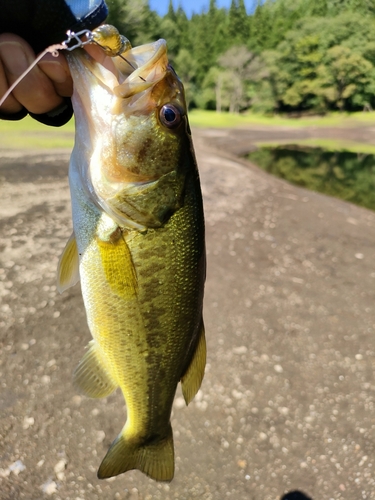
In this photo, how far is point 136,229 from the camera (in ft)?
5.37

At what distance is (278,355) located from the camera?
181 inches

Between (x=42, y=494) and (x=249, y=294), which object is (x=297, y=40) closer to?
(x=249, y=294)

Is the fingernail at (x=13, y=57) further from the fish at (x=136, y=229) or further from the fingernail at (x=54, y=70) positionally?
the fish at (x=136, y=229)

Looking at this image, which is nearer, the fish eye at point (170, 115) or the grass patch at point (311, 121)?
the fish eye at point (170, 115)

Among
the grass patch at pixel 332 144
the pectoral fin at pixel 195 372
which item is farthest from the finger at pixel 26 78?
the grass patch at pixel 332 144

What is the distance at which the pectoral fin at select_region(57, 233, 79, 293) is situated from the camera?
179cm

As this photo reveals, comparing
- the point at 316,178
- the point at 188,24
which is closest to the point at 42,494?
the point at 316,178

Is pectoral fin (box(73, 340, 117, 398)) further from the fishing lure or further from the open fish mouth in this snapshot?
the fishing lure

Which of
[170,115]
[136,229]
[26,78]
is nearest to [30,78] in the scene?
[26,78]

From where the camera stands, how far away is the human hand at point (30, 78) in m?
1.58

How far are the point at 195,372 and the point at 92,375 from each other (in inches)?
20.0

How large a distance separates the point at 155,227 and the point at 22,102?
0.86 metres

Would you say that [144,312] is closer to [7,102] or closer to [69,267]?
[69,267]

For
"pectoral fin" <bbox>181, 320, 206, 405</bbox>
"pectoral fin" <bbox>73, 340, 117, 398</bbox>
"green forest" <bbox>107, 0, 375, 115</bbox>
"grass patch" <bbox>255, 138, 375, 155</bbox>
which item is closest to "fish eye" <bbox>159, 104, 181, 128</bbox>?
"pectoral fin" <bbox>181, 320, 206, 405</bbox>
